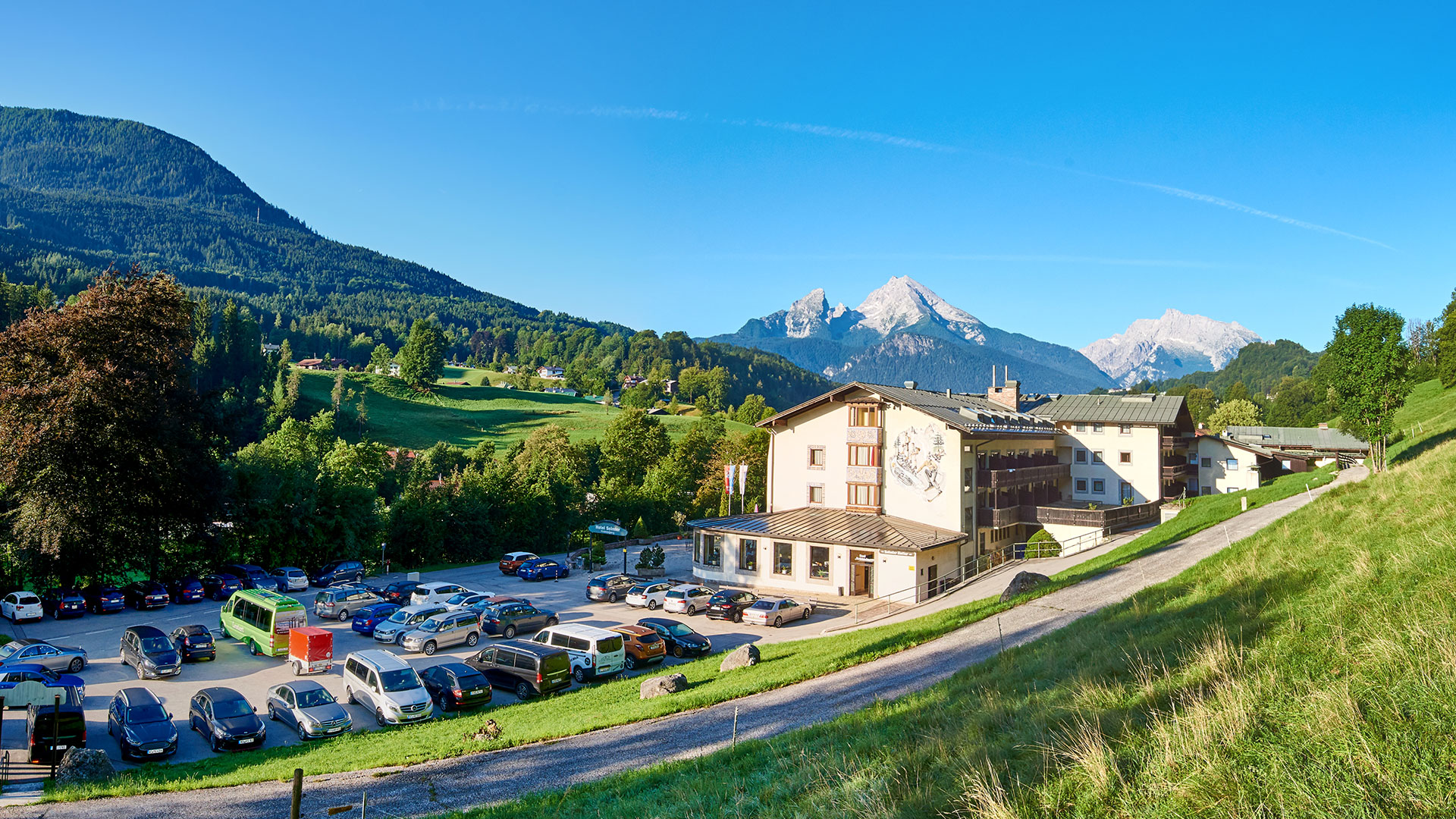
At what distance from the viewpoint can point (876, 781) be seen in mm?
8555

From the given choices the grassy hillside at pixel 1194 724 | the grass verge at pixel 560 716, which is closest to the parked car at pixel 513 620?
the grass verge at pixel 560 716

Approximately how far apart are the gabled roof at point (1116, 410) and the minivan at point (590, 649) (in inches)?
1718

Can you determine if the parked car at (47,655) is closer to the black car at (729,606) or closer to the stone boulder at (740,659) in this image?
the stone boulder at (740,659)

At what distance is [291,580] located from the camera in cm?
4409

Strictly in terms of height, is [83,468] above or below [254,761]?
above

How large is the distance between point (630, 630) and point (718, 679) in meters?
7.29

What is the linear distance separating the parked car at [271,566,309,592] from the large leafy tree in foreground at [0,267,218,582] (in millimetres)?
5667

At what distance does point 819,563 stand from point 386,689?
2584 cm

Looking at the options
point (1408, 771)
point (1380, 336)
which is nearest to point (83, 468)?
point (1408, 771)

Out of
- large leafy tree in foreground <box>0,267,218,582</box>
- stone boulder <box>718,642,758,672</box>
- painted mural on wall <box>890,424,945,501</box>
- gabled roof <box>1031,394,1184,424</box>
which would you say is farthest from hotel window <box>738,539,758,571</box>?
large leafy tree in foreground <box>0,267,218,582</box>

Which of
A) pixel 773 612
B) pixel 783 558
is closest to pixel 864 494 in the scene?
pixel 783 558

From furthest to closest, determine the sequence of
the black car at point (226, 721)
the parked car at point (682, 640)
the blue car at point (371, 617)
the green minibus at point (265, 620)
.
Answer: the blue car at point (371, 617) → the parked car at point (682, 640) → the green minibus at point (265, 620) → the black car at point (226, 721)

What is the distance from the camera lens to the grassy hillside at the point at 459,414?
391 feet

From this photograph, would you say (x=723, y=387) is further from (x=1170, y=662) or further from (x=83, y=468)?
(x=1170, y=662)
